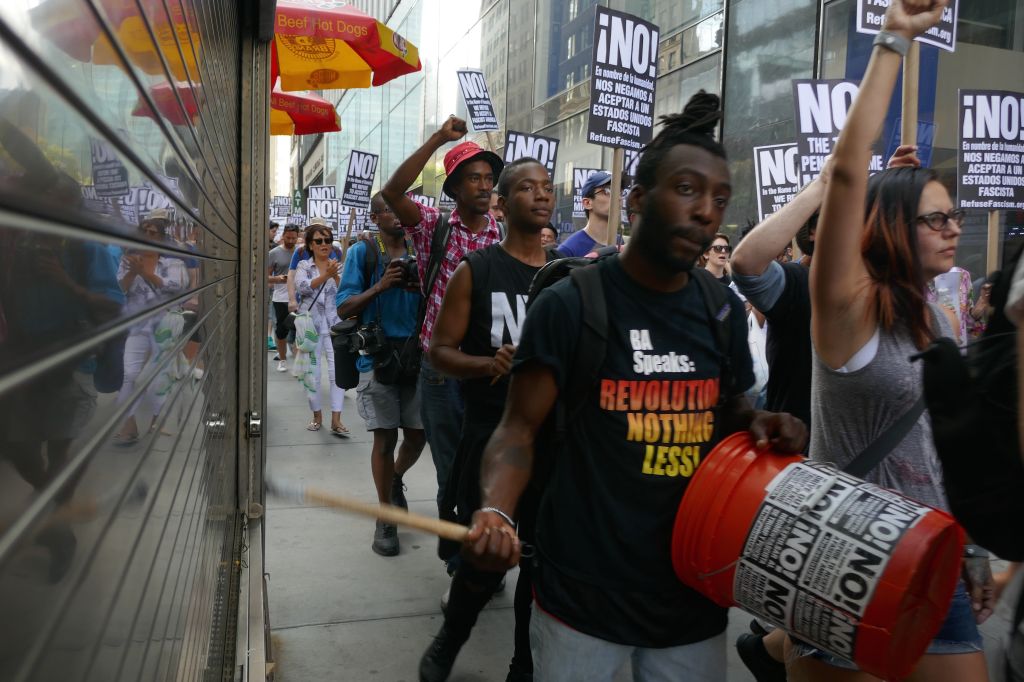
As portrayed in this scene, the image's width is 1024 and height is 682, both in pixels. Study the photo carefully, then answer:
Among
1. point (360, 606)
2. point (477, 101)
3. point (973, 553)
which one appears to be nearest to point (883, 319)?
point (973, 553)

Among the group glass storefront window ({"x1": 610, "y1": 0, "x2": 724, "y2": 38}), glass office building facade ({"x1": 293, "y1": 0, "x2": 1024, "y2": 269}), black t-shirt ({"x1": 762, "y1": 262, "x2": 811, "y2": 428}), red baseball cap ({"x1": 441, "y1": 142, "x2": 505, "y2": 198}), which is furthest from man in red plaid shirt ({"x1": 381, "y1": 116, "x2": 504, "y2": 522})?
glass storefront window ({"x1": 610, "y1": 0, "x2": 724, "y2": 38})

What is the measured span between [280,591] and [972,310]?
22.2 feet

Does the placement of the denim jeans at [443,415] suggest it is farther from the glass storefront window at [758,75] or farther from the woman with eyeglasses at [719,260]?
the glass storefront window at [758,75]

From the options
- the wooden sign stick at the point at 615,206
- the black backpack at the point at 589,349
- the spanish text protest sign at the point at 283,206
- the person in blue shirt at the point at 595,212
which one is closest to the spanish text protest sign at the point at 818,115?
the person in blue shirt at the point at 595,212

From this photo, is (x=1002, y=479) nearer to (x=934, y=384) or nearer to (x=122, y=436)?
(x=934, y=384)

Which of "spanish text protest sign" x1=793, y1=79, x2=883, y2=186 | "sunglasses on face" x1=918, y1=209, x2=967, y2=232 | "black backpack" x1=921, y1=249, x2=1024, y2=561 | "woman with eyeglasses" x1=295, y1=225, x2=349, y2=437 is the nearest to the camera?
"black backpack" x1=921, y1=249, x2=1024, y2=561

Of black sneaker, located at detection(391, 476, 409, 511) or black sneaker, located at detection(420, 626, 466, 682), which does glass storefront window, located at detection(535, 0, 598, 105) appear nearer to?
black sneaker, located at detection(391, 476, 409, 511)

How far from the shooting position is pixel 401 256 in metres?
5.89

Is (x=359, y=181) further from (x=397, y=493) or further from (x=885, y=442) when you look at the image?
(x=885, y=442)

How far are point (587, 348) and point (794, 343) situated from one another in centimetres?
125

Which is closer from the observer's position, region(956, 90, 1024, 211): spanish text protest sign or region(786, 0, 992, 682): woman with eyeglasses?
region(786, 0, 992, 682): woman with eyeglasses

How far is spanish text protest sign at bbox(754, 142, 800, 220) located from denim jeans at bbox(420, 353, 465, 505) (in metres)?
3.85

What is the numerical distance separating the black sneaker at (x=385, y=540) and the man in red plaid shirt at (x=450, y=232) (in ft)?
2.79

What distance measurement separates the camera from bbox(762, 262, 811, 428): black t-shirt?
304 cm
